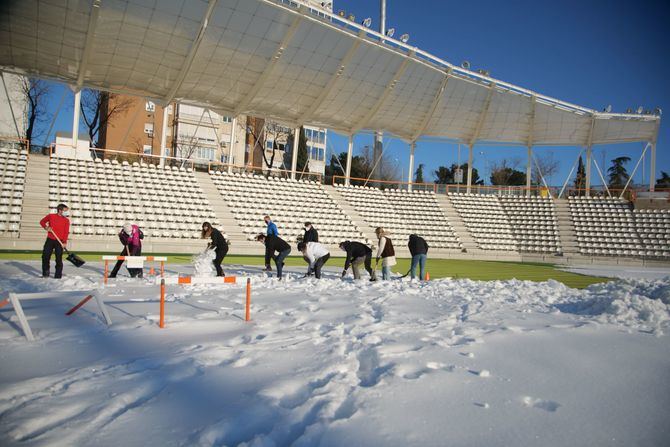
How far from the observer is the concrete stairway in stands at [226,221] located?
70.9 feet

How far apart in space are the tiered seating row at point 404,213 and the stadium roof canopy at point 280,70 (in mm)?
5237

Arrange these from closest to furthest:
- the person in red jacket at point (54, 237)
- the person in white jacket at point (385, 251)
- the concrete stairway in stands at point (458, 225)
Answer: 1. the person in red jacket at point (54, 237)
2. the person in white jacket at point (385, 251)
3. the concrete stairway in stands at point (458, 225)

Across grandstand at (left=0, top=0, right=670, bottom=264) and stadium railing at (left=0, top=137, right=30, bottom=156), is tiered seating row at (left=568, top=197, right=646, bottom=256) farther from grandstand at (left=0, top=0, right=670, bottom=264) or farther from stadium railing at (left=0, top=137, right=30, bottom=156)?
stadium railing at (left=0, top=137, right=30, bottom=156)

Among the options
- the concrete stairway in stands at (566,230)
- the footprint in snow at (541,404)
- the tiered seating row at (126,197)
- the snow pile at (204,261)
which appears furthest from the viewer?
the concrete stairway in stands at (566,230)

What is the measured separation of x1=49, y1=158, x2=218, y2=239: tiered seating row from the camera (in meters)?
20.3

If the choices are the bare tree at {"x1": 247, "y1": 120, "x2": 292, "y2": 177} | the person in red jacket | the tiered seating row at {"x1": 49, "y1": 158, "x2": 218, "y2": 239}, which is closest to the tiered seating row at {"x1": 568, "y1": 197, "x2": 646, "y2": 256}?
the tiered seating row at {"x1": 49, "y1": 158, "x2": 218, "y2": 239}

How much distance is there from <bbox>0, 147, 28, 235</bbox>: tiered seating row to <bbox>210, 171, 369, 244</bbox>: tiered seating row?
971cm

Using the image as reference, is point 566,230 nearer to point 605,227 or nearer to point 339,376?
point 605,227

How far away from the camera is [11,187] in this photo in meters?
20.1

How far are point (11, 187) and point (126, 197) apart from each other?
4.80 m

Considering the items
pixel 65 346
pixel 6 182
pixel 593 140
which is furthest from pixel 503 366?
pixel 593 140

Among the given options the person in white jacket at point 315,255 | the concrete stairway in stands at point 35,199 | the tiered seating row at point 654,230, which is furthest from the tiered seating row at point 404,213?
the concrete stairway in stands at point 35,199

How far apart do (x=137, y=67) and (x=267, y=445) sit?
84.6ft

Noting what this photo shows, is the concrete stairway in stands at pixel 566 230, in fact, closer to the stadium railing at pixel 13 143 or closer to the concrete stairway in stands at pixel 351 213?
the concrete stairway in stands at pixel 351 213
